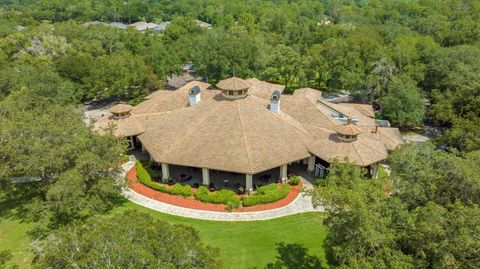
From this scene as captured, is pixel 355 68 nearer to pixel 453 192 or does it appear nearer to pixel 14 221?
pixel 453 192

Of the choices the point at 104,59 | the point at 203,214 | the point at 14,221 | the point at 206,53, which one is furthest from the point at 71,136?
the point at 206,53

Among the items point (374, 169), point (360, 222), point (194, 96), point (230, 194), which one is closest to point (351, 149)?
point (374, 169)

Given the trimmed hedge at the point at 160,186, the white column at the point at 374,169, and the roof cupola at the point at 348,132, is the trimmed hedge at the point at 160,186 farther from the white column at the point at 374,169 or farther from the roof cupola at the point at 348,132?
the white column at the point at 374,169

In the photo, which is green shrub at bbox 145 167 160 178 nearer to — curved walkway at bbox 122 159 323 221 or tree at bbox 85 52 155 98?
curved walkway at bbox 122 159 323 221

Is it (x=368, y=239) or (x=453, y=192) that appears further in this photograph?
(x=453, y=192)

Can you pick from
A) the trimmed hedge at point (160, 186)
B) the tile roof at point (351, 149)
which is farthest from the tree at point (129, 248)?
the tile roof at point (351, 149)

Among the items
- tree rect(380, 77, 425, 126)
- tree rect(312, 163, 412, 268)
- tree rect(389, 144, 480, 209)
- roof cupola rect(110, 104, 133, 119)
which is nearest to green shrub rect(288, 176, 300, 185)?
tree rect(389, 144, 480, 209)
